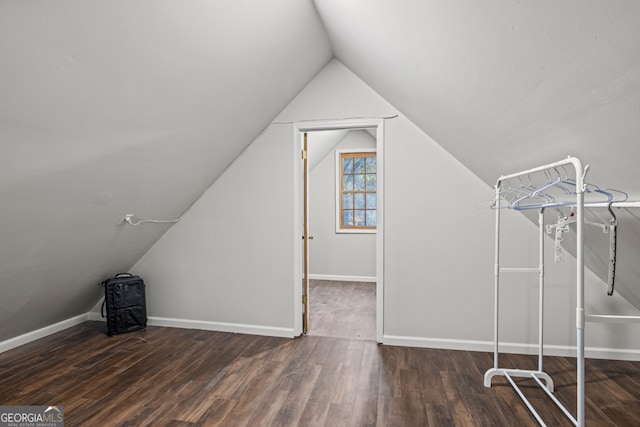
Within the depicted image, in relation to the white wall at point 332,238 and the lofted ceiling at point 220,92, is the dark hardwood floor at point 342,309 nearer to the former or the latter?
the white wall at point 332,238

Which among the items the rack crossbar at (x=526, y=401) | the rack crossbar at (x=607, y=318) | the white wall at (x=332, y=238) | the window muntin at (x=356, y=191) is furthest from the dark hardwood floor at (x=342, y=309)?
the rack crossbar at (x=607, y=318)

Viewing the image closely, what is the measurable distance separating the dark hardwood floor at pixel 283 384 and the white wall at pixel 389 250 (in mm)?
246

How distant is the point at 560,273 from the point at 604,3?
8.37 ft

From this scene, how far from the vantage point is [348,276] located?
587 centimetres

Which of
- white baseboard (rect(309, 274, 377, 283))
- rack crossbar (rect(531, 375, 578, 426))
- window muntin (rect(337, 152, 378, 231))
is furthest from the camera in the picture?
window muntin (rect(337, 152, 378, 231))

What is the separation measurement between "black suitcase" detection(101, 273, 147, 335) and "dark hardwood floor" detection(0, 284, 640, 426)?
0.17m

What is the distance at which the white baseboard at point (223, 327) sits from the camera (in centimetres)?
328

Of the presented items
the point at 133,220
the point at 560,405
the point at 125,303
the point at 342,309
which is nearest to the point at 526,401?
the point at 560,405

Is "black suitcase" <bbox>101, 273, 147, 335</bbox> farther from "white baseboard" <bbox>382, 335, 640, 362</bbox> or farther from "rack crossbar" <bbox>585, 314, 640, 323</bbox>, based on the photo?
"rack crossbar" <bbox>585, 314, 640, 323</bbox>

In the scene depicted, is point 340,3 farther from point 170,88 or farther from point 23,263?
point 23,263

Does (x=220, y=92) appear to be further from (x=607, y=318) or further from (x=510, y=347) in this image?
(x=510, y=347)

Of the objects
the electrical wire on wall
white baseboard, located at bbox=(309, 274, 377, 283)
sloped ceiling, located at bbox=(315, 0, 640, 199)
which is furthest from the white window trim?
sloped ceiling, located at bbox=(315, 0, 640, 199)

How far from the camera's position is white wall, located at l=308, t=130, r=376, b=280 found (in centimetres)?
582

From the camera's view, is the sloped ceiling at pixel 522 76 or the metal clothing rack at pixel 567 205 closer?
the sloped ceiling at pixel 522 76
